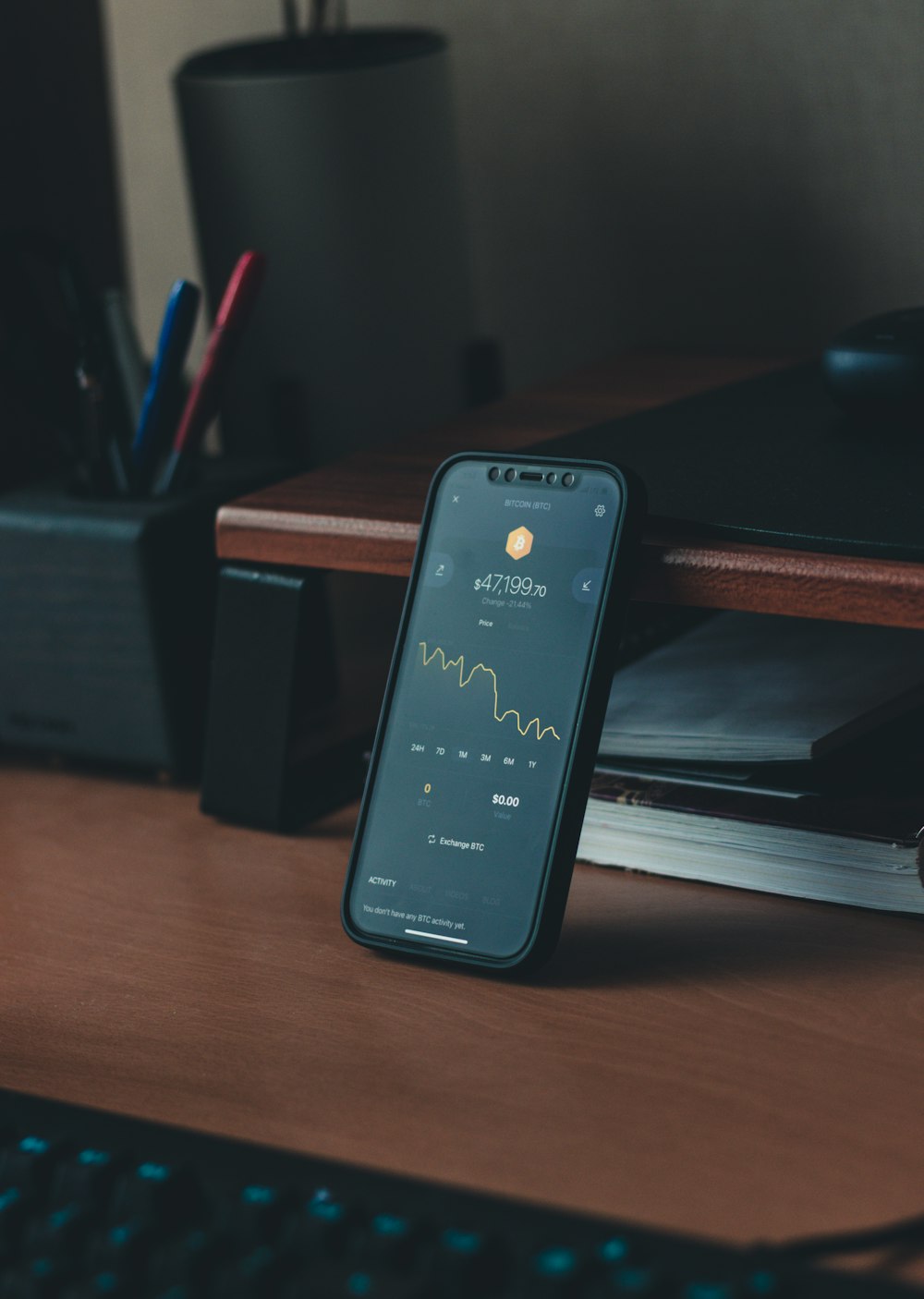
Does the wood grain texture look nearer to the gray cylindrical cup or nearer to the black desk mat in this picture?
the black desk mat

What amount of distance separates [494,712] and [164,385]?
0.30 meters

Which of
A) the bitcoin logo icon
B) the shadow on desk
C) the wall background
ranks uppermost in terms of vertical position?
the wall background

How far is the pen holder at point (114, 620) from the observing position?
0.75 meters

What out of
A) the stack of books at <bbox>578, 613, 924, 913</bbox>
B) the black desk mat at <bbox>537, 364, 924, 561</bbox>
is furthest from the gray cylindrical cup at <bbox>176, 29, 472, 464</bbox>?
the stack of books at <bbox>578, 613, 924, 913</bbox>

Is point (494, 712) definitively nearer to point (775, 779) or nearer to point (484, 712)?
point (484, 712)

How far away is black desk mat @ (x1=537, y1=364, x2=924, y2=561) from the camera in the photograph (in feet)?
1.84

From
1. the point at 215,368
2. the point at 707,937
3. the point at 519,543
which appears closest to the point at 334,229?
the point at 215,368

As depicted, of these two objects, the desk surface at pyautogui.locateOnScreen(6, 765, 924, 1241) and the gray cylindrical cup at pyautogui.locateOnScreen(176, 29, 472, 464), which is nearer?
the desk surface at pyautogui.locateOnScreen(6, 765, 924, 1241)

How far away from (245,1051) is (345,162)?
59 centimetres

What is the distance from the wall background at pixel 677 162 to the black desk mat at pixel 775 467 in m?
0.27

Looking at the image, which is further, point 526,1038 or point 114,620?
point 114,620

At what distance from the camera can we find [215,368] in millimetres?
783

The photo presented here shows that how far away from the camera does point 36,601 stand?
0.78m

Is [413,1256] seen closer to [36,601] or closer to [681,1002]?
[681,1002]
